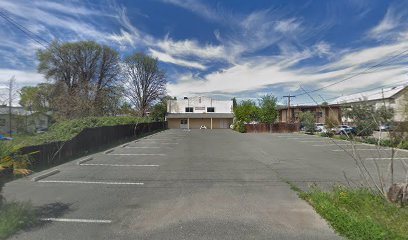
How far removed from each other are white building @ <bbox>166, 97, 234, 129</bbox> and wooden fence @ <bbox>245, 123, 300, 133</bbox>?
13860 millimetres

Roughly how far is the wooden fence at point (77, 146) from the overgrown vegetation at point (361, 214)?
→ 260 inches

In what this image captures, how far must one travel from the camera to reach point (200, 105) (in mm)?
54875

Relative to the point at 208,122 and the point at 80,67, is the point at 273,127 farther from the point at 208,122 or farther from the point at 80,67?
the point at 80,67

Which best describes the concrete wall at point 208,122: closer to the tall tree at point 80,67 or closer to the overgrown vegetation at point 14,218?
the tall tree at point 80,67

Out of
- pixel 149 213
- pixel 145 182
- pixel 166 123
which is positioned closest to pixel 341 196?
pixel 149 213

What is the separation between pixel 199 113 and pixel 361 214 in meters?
48.9

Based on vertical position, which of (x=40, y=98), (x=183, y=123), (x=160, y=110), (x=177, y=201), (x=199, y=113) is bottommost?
(x=177, y=201)

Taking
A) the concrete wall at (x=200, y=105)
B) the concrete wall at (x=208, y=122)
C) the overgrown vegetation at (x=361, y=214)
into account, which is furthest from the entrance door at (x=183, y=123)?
the overgrown vegetation at (x=361, y=214)

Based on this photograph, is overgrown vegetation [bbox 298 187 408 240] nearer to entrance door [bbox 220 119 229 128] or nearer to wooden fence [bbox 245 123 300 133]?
wooden fence [bbox 245 123 300 133]

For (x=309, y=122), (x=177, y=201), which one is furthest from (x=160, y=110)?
(x=177, y=201)

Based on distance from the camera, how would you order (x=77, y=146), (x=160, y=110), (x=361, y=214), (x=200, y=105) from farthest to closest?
(x=200, y=105)
(x=160, y=110)
(x=77, y=146)
(x=361, y=214)

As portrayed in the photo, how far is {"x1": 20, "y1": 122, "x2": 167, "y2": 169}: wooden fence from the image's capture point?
9.52m

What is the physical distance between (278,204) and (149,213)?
286 centimetres

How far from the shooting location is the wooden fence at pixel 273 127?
3794 cm
